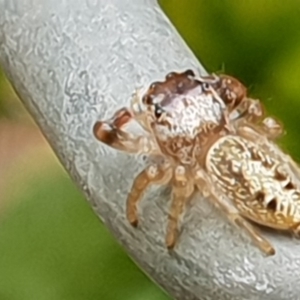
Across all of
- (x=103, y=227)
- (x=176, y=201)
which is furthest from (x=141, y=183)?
(x=103, y=227)

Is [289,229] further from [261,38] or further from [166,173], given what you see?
[261,38]

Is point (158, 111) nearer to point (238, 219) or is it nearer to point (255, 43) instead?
point (238, 219)

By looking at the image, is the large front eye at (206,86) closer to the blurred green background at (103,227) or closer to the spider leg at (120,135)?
the spider leg at (120,135)

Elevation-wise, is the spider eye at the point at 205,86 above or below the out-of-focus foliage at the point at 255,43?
above

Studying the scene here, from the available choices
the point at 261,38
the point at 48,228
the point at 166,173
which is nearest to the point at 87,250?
the point at 48,228

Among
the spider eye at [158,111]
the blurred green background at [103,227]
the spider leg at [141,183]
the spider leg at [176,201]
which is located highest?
the spider eye at [158,111]

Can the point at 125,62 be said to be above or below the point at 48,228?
above

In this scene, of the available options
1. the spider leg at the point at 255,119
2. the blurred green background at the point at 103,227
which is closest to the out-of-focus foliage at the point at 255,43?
the blurred green background at the point at 103,227
